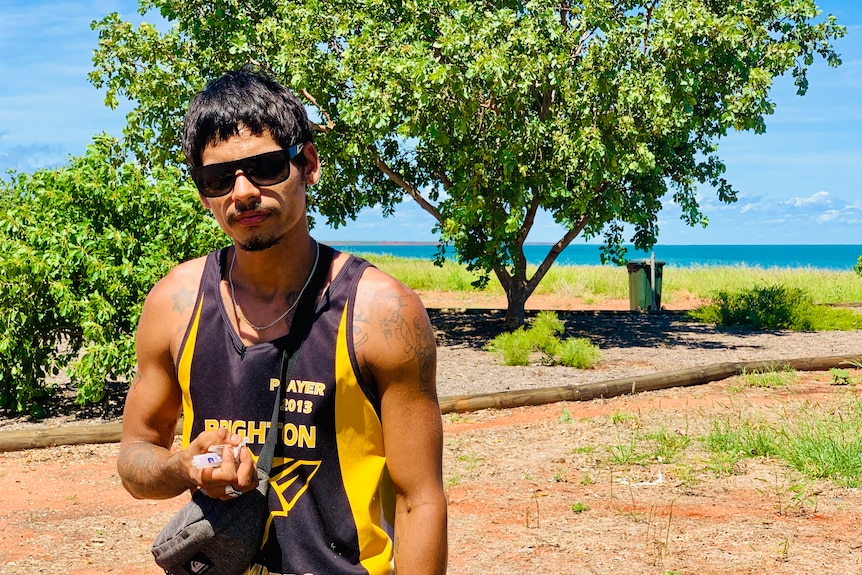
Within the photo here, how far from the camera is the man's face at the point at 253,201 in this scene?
2.17 metres

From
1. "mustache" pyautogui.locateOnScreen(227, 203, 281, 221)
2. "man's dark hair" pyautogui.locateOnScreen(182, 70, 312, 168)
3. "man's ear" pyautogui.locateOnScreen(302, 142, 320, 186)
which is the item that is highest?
"man's dark hair" pyautogui.locateOnScreen(182, 70, 312, 168)

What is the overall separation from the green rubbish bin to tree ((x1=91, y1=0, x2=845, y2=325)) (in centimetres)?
447

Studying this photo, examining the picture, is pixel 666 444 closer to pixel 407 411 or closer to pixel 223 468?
pixel 407 411

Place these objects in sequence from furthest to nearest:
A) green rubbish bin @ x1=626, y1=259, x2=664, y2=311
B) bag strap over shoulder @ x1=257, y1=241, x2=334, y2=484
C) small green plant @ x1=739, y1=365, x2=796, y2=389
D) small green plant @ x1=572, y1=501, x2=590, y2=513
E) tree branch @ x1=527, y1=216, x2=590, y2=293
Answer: green rubbish bin @ x1=626, y1=259, x2=664, y2=311 → tree branch @ x1=527, y1=216, x2=590, y2=293 → small green plant @ x1=739, y1=365, x2=796, y2=389 → small green plant @ x1=572, y1=501, x2=590, y2=513 → bag strap over shoulder @ x1=257, y1=241, x2=334, y2=484

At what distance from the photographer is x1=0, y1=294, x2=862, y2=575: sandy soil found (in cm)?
552

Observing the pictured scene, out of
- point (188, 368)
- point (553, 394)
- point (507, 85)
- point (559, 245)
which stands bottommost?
point (553, 394)

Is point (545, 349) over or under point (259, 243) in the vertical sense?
under

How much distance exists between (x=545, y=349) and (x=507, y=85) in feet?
13.6

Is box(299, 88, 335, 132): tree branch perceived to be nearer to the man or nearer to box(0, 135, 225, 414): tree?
box(0, 135, 225, 414): tree

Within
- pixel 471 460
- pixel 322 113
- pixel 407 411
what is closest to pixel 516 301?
pixel 322 113

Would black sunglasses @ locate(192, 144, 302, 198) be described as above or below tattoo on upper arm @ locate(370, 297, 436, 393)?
above

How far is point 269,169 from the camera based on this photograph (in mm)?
2193

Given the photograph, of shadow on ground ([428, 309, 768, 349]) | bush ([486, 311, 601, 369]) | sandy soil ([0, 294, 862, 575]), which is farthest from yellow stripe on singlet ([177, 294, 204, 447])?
shadow on ground ([428, 309, 768, 349])

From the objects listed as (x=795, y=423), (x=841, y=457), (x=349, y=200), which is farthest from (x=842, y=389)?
(x=349, y=200)
